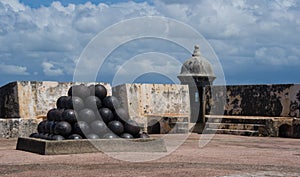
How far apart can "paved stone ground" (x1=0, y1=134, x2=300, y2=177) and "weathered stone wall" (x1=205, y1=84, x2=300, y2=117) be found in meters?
5.08

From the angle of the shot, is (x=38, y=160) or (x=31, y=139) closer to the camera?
(x=38, y=160)

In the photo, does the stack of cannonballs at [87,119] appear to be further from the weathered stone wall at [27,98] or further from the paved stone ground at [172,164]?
the weathered stone wall at [27,98]

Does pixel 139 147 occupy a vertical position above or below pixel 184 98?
below

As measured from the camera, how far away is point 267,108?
16031 mm

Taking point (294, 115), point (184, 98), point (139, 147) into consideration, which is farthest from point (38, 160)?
point (184, 98)

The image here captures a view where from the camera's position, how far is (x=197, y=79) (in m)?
22.0

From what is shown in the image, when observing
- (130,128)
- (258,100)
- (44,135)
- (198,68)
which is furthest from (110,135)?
(198,68)

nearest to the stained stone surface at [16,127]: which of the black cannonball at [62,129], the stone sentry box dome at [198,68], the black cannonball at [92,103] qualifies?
the black cannonball at [92,103]

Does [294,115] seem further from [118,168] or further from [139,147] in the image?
[118,168]

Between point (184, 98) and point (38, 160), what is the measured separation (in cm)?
1034

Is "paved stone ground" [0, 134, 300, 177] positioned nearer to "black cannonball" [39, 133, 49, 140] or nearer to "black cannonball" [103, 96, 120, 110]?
"black cannonball" [39, 133, 49, 140]

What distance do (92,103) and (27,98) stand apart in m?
5.41

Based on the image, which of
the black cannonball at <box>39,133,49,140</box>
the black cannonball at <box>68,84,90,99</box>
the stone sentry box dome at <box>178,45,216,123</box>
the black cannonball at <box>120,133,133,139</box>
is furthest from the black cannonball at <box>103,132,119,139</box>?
the stone sentry box dome at <box>178,45,216,123</box>

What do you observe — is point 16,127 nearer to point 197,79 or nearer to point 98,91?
point 98,91
